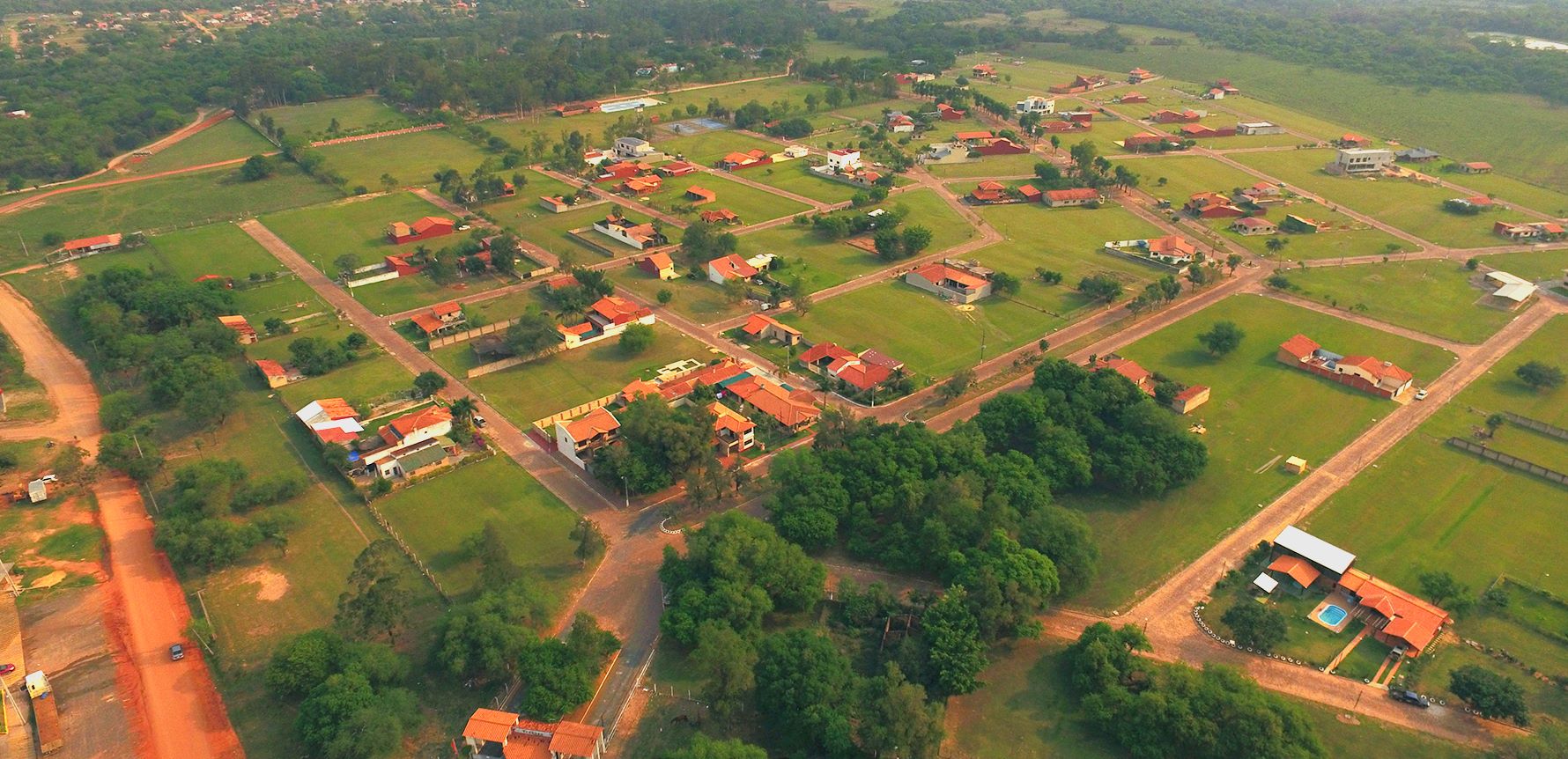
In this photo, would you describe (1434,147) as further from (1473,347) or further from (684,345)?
(684,345)

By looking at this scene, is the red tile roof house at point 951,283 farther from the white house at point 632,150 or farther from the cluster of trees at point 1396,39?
the cluster of trees at point 1396,39

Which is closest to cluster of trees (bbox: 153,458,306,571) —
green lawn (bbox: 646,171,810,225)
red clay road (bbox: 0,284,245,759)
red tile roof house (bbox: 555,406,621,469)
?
red clay road (bbox: 0,284,245,759)

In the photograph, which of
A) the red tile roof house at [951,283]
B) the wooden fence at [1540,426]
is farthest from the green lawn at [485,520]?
the wooden fence at [1540,426]

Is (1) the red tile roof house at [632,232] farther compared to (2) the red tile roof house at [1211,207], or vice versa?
(2) the red tile roof house at [1211,207]

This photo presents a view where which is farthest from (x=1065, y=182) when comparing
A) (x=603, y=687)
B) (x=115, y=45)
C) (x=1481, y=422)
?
(x=115, y=45)

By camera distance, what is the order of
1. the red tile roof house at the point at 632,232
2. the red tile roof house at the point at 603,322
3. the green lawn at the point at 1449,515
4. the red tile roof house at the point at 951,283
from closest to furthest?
the green lawn at the point at 1449,515
the red tile roof house at the point at 603,322
the red tile roof house at the point at 951,283
the red tile roof house at the point at 632,232

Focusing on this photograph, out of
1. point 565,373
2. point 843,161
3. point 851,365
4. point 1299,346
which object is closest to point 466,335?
point 565,373

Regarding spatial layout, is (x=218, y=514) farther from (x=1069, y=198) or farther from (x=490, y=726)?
(x=1069, y=198)

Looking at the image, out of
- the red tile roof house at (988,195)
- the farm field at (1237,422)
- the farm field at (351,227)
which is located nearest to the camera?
the farm field at (1237,422)
